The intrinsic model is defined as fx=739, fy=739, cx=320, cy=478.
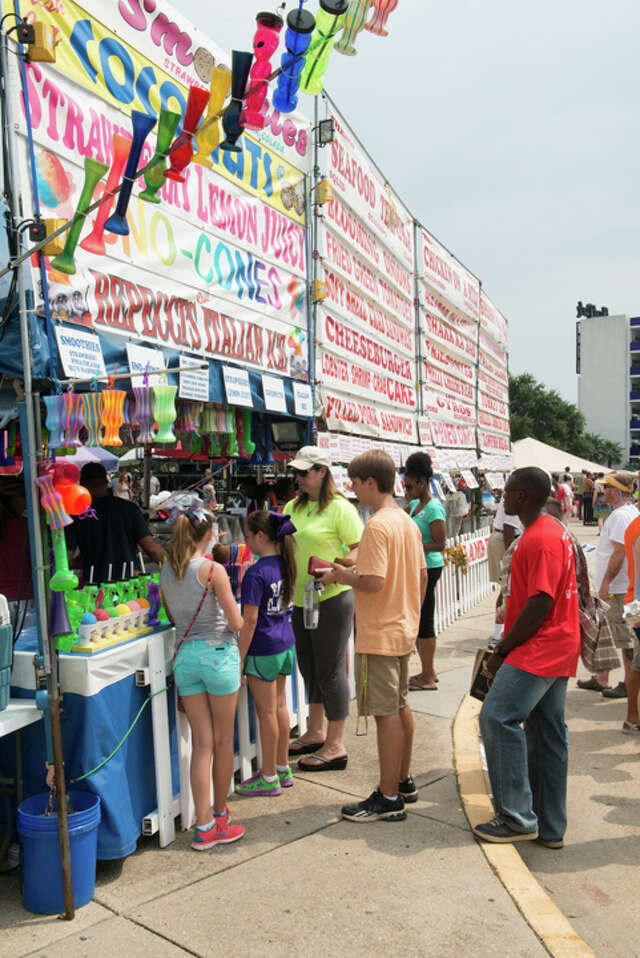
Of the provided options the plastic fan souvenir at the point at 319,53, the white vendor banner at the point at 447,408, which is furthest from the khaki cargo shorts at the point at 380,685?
the white vendor banner at the point at 447,408

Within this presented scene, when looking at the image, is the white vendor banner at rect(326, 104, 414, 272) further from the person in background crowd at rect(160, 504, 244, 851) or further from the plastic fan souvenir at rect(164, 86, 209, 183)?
the person in background crowd at rect(160, 504, 244, 851)

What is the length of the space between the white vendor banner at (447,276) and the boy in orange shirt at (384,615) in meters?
8.35

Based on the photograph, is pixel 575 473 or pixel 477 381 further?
pixel 575 473

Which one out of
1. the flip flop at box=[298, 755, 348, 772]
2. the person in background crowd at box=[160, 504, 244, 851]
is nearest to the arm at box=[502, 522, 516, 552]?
the flip flop at box=[298, 755, 348, 772]

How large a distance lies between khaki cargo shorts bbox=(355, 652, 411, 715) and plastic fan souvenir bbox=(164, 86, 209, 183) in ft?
8.59

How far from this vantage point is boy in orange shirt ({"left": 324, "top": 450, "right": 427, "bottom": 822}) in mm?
3885

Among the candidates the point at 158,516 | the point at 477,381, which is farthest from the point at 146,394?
the point at 477,381

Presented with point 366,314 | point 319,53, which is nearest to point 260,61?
point 319,53

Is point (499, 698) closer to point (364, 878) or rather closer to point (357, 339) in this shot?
point (364, 878)

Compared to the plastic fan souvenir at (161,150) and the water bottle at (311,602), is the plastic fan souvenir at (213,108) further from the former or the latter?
the water bottle at (311,602)

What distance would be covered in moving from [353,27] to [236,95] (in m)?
3.77

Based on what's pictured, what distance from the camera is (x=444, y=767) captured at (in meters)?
4.86

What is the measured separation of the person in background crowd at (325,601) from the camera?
473 centimetres

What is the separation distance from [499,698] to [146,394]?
8.23 ft
